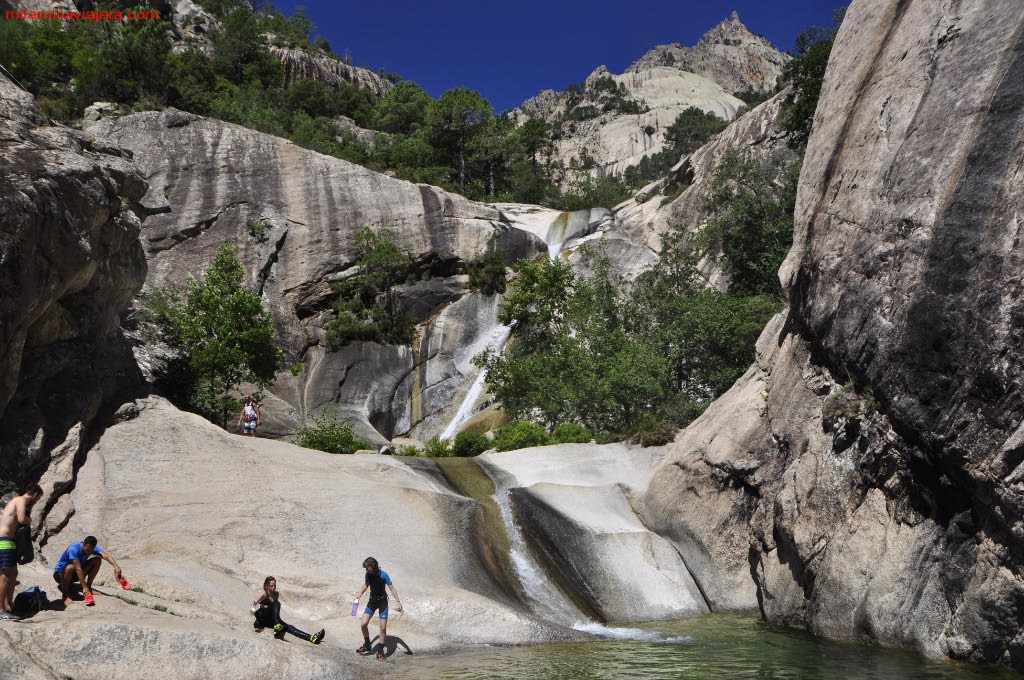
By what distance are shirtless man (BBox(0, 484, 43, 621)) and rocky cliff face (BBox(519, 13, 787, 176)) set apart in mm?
98782

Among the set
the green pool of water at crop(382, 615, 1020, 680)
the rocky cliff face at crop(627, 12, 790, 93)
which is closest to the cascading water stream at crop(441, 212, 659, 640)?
the green pool of water at crop(382, 615, 1020, 680)

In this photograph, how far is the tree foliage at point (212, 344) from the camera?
90.3 feet

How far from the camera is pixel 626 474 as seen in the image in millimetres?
25375

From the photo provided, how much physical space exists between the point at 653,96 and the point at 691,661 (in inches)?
5095

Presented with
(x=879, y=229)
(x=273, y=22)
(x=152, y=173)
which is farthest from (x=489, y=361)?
(x=273, y=22)

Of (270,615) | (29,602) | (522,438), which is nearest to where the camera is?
(29,602)

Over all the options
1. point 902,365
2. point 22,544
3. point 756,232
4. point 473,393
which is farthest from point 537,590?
point 756,232

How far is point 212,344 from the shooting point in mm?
28312

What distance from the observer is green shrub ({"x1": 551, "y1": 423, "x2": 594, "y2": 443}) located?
30.7 m

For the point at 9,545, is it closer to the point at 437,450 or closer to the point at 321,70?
the point at 437,450

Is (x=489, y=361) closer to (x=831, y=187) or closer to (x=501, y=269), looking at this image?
(x=501, y=269)

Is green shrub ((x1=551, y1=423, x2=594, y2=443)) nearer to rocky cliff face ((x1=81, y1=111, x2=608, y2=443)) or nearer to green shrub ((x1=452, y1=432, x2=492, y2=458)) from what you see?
green shrub ((x1=452, y1=432, x2=492, y2=458))

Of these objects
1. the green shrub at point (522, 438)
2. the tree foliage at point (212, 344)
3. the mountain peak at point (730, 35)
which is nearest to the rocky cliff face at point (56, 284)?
the tree foliage at point (212, 344)

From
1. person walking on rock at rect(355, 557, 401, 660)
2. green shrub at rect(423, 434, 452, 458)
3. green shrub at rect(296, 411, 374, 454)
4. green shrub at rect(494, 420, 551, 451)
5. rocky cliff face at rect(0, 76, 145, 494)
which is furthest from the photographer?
green shrub at rect(423, 434, 452, 458)
